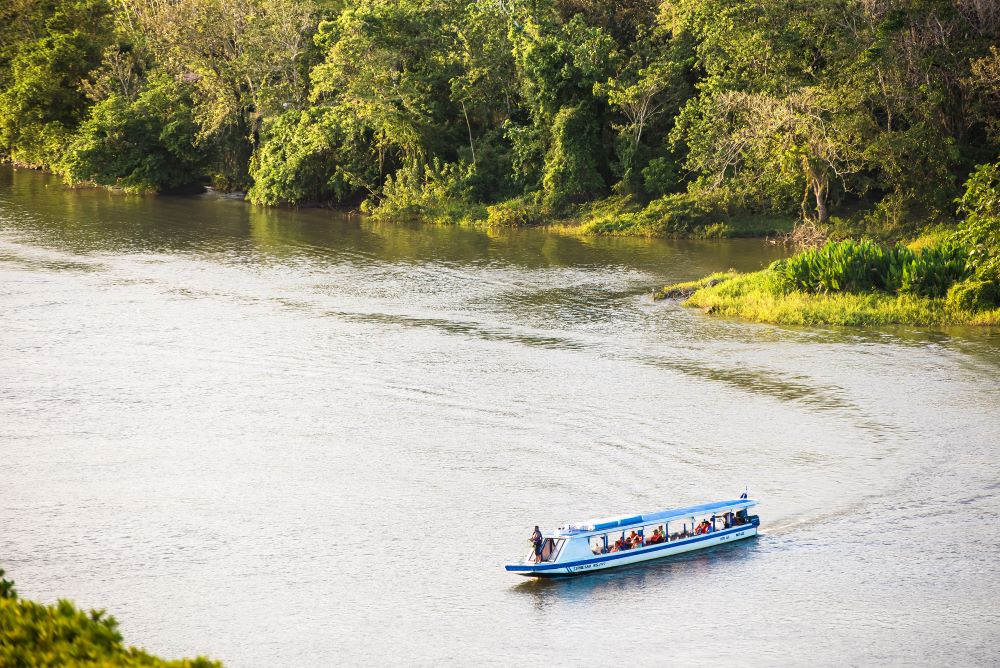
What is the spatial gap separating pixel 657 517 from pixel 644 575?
122 centimetres

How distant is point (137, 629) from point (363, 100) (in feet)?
160

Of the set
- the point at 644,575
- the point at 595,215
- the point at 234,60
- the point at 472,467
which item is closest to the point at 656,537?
the point at 644,575

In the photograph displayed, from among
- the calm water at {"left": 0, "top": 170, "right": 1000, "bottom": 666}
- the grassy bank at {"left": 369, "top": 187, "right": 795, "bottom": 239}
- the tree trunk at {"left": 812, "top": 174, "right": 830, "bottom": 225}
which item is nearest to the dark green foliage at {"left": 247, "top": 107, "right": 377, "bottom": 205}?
the grassy bank at {"left": 369, "top": 187, "right": 795, "bottom": 239}

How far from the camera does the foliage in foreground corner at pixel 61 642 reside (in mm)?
12102

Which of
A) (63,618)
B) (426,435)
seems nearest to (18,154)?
(426,435)

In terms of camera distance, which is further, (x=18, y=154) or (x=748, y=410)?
(x=18, y=154)

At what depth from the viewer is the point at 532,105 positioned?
219 feet

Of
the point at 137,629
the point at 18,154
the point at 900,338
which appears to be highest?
the point at 18,154

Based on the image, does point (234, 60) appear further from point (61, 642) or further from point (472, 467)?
point (61, 642)

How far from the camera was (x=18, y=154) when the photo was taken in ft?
286

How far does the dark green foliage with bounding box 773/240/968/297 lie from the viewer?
43906 millimetres

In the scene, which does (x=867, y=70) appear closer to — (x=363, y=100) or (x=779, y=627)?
(x=363, y=100)

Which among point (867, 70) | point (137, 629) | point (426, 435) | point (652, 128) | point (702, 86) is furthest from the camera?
point (652, 128)

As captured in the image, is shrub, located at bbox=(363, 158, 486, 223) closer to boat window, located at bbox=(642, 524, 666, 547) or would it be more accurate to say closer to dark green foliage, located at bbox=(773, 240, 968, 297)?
dark green foliage, located at bbox=(773, 240, 968, 297)
